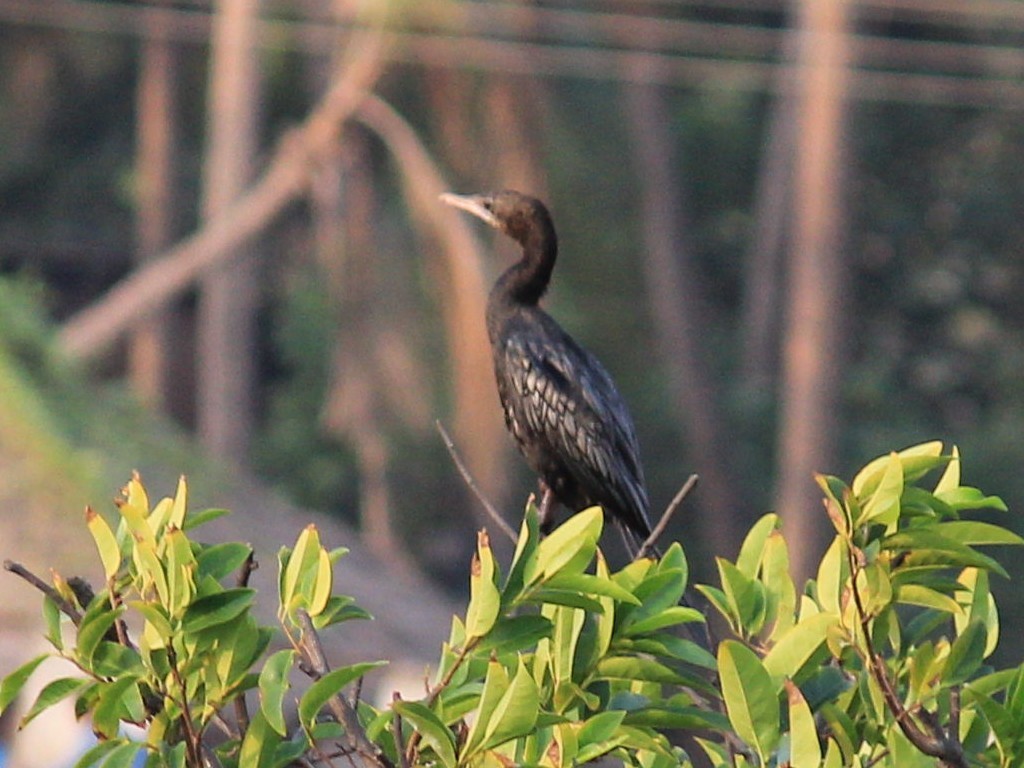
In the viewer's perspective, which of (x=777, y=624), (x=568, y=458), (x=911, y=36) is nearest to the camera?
(x=777, y=624)

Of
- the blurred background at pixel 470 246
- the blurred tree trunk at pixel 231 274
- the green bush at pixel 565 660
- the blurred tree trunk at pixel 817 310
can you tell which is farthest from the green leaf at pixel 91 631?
the blurred tree trunk at pixel 231 274

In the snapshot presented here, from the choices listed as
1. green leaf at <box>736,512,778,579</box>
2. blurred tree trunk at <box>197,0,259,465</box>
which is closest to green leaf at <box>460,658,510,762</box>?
green leaf at <box>736,512,778,579</box>

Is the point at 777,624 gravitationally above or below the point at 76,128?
below

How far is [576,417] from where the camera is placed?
5.09 meters

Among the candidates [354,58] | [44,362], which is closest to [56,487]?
[44,362]

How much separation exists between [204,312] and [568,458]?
60.7ft

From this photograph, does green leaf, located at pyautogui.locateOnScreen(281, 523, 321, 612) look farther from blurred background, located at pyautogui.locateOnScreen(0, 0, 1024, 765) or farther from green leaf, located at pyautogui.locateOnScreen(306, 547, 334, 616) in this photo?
blurred background, located at pyautogui.locateOnScreen(0, 0, 1024, 765)

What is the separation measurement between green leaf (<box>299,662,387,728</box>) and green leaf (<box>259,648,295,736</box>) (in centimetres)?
3

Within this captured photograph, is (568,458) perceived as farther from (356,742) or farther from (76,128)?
(76,128)

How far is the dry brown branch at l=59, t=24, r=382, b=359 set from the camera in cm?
1998

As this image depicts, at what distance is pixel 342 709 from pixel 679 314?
748 inches

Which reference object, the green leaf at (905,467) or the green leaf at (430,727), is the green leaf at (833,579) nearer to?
the green leaf at (905,467)

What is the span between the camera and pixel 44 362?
541 inches

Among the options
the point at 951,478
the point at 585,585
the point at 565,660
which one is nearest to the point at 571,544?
the point at 585,585
